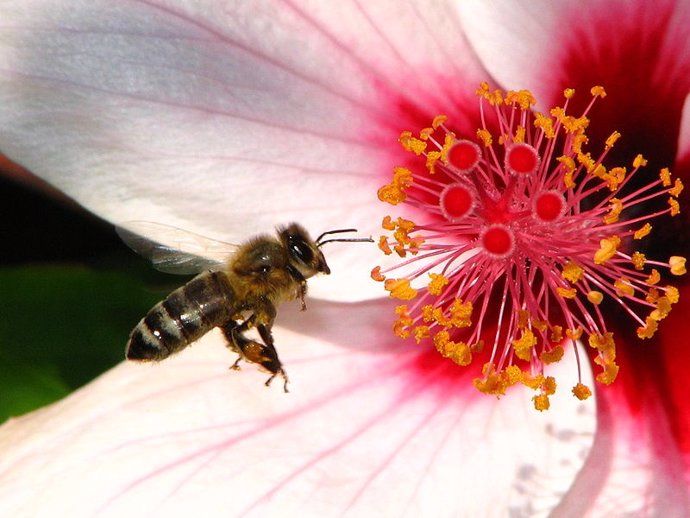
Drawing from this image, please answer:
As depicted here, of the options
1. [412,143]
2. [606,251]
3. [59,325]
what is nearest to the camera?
[606,251]

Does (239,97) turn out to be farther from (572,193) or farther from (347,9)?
(572,193)

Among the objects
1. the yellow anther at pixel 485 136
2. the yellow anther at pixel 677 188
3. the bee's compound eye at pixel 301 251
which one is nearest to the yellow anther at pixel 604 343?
the yellow anther at pixel 677 188

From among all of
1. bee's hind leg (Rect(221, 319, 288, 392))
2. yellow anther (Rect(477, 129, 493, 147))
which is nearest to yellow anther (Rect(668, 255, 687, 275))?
yellow anther (Rect(477, 129, 493, 147))

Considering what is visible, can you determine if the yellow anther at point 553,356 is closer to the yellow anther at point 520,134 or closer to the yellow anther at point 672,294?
the yellow anther at point 672,294

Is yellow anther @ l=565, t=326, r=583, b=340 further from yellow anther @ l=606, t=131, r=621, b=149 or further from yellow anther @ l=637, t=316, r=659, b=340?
yellow anther @ l=606, t=131, r=621, b=149

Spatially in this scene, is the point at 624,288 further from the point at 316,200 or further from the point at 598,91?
the point at 316,200

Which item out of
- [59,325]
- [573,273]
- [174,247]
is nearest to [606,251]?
[573,273]
